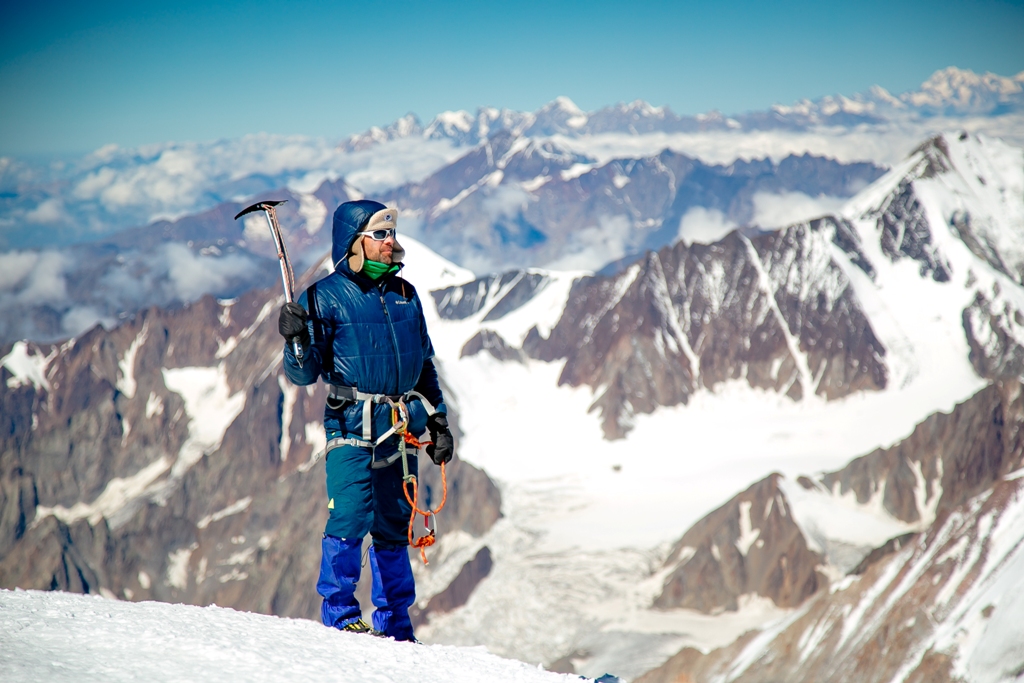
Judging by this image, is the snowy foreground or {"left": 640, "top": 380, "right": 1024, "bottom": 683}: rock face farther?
{"left": 640, "top": 380, "right": 1024, "bottom": 683}: rock face

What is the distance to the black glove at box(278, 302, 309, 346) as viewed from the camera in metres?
11.6

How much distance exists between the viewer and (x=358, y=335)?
41.1 feet

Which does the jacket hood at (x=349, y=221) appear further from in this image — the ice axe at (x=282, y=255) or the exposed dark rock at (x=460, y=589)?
the exposed dark rock at (x=460, y=589)

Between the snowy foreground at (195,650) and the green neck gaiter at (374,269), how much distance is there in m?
5.08

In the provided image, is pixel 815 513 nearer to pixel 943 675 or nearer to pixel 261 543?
pixel 943 675

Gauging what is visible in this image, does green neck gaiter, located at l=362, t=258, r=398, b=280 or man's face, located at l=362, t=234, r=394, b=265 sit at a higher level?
man's face, located at l=362, t=234, r=394, b=265

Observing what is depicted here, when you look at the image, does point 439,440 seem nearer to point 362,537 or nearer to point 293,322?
point 362,537

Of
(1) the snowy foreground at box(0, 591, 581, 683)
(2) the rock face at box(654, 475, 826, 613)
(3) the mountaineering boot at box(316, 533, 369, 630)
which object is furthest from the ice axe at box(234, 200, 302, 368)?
(2) the rock face at box(654, 475, 826, 613)

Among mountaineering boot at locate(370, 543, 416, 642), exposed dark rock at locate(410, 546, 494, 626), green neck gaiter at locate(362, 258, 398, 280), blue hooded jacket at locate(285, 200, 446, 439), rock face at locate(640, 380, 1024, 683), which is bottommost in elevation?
exposed dark rock at locate(410, 546, 494, 626)

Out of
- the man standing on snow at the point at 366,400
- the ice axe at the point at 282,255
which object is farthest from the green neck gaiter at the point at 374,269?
the ice axe at the point at 282,255

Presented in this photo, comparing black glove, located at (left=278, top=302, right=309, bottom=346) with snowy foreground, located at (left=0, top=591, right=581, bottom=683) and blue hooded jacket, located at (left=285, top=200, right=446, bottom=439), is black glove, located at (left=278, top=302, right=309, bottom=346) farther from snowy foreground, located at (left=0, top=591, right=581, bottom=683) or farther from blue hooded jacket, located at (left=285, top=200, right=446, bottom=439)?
snowy foreground, located at (left=0, top=591, right=581, bottom=683)

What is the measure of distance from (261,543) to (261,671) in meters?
198

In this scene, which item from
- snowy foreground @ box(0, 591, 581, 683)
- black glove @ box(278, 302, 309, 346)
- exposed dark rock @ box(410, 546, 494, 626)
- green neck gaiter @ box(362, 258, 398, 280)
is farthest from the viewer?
exposed dark rock @ box(410, 546, 494, 626)

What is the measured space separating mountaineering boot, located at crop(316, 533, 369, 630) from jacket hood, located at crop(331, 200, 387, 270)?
416 centimetres
